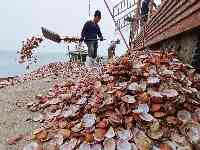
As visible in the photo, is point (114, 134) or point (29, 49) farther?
point (29, 49)

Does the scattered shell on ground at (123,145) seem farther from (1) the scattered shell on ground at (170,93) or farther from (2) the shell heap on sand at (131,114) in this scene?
Answer: (1) the scattered shell on ground at (170,93)

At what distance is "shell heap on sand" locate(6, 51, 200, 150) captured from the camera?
574 centimetres

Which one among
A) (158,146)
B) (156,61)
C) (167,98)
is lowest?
(158,146)

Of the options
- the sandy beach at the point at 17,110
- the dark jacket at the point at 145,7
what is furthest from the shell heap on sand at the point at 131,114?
the dark jacket at the point at 145,7

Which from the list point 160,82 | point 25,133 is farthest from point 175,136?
point 25,133

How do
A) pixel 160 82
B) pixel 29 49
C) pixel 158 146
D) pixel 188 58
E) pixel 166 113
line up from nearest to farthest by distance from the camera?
pixel 158 146, pixel 166 113, pixel 160 82, pixel 188 58, pixel 29 49

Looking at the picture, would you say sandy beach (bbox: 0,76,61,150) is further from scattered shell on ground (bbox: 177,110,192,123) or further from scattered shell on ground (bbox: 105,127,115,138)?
scattered shell on ground (bbox: 177,110,192,123)

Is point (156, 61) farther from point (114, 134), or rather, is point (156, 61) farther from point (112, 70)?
point (114, 134)

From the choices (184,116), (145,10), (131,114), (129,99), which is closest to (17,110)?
(129,99)

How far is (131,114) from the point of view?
605cm

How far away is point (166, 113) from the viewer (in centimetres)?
609

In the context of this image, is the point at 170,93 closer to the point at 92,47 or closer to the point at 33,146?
the point at 33,146

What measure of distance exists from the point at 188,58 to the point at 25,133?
322 cm

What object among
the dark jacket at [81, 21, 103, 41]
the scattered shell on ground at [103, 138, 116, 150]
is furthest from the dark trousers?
the scattered shell on ground at [103, 138, 116, 150]
